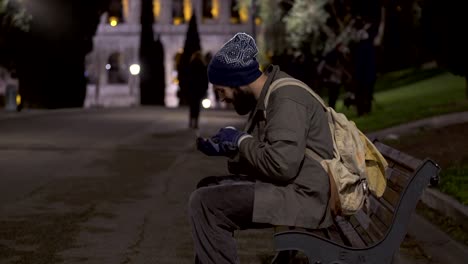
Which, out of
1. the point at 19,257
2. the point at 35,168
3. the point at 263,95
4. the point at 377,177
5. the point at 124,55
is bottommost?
the point at 124,55

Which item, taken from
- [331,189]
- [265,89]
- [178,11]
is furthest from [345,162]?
[178,11]

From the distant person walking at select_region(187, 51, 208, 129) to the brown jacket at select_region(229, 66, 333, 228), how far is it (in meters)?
19.3

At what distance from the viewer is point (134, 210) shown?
426 inches

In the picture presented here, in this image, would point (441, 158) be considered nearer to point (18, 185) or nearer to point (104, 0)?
point (18, 185)

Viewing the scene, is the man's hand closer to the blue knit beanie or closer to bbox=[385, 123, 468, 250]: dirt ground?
the blue knit beanie

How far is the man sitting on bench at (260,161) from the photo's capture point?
491cm

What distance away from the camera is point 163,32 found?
283ft

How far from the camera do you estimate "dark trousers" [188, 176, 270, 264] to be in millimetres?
5141

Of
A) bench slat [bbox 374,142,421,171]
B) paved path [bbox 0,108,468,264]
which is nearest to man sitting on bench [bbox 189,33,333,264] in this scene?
bench slat [bbox 374,142,421,171]

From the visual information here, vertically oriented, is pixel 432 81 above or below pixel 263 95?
below

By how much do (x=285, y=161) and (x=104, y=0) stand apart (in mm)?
38526

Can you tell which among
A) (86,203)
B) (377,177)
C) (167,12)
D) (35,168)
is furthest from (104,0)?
(167,12)

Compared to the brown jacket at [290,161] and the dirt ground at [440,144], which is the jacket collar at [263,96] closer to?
the brown jacket at [290,161]

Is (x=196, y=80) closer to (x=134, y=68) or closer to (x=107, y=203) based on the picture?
(x=107, y=203)
